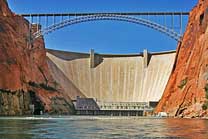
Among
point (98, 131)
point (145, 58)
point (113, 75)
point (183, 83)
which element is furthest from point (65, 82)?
point (98, 131)

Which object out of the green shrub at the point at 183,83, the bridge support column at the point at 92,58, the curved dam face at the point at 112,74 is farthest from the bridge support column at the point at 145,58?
the green shrub at the point at 183,83

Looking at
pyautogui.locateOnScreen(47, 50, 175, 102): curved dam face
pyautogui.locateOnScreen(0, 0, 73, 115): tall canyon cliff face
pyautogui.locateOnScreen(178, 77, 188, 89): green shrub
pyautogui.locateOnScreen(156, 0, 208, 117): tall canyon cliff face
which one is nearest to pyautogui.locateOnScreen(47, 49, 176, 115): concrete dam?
pyautogui.locateOnScreen(47, 50, 175, 102): curved dam face

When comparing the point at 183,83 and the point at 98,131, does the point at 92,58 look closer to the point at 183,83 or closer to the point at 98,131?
the point at 183,83

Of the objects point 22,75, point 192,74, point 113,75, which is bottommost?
point 192,74

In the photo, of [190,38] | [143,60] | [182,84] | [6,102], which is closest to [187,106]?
[182,84]

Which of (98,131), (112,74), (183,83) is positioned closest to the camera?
(98,131)

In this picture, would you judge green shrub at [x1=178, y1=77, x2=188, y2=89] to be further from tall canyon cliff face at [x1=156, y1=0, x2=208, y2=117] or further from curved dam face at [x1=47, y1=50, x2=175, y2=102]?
curved dam face at [x1=47, y1=50, x2=175, y2=102]

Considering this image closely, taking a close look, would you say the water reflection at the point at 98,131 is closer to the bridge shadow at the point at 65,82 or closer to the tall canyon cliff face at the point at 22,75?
the tall canyon cliff face at the point at 22,75
